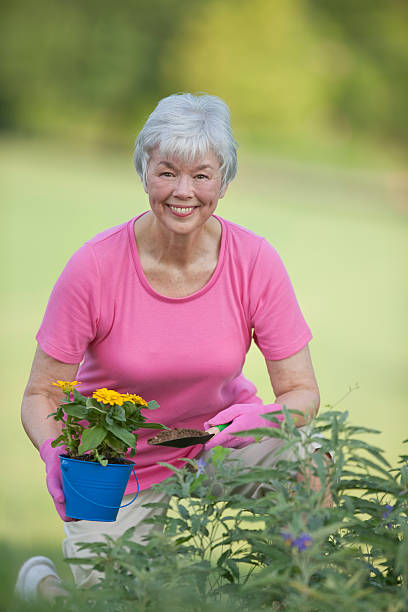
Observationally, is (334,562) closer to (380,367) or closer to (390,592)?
(390,592)

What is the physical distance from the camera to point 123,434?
1863 mm

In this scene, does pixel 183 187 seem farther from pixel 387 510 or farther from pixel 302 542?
pixel 302 542

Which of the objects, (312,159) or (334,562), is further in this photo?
(312,159)

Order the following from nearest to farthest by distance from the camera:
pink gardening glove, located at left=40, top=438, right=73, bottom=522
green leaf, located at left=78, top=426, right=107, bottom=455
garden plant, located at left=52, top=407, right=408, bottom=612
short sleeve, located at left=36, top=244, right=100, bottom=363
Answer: garden plant, located at left=52, top=407, right=408, bottom=612
green leaf, located at left=78, top=426, right=107, bottom=455
pink gardening glove, located at left=40, top=438, right=73, bottom=522
short sleeve, located at left=36, top=244, right=100, bottom=363

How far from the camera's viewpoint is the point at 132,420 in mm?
1900

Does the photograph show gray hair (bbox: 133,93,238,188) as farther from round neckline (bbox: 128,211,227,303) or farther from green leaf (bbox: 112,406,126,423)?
green leaf (bbox: 112,406,126,423)

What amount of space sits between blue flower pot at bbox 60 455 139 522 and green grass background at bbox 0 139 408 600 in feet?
6.85

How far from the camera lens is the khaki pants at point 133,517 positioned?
211 centimetres

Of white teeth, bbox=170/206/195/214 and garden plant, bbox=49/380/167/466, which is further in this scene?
white teeth, bbox=170/206/195/214

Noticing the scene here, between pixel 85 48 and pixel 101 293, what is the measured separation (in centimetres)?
1197

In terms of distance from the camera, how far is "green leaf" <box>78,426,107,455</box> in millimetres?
1840

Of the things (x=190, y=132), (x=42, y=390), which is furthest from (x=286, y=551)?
(x=190, y=132)

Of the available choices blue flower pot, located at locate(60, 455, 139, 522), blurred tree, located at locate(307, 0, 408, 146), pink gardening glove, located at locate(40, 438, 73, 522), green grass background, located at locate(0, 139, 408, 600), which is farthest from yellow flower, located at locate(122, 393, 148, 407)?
blurred tree, located at locate(307, 0, 408, 146)

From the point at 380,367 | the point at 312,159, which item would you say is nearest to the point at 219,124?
the point at 380,367
